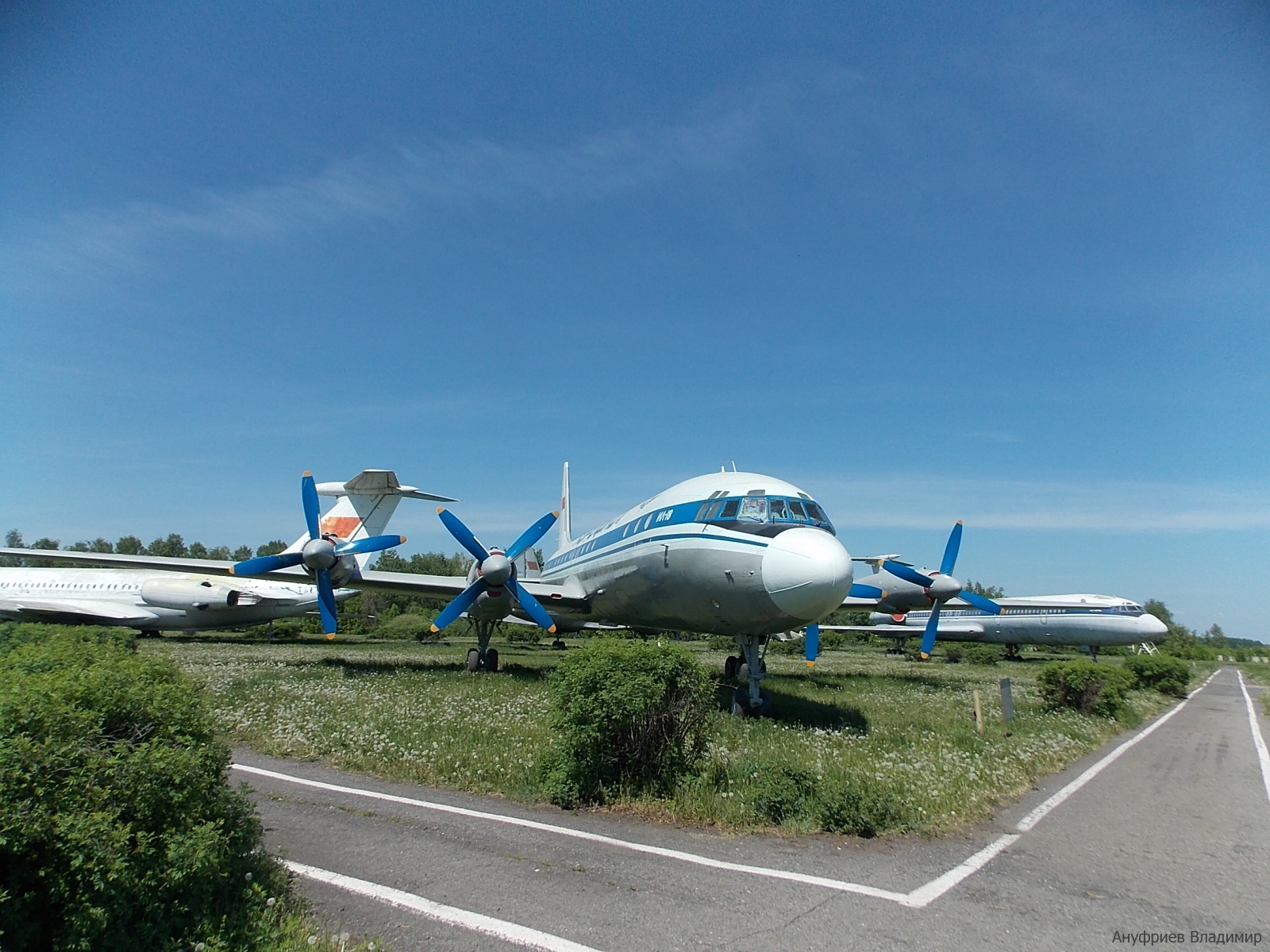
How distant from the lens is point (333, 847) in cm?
620

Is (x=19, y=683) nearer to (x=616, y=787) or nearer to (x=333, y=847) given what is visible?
(x=333, y=847)

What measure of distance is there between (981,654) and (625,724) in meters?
54.4

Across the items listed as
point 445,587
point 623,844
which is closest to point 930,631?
point 445,587

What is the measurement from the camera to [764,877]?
5.83 meters

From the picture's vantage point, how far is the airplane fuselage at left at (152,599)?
3588 centimetres

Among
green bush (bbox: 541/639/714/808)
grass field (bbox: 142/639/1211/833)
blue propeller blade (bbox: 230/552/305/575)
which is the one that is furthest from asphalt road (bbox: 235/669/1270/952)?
blue propeller blade (bbox: 230/552/305/575)

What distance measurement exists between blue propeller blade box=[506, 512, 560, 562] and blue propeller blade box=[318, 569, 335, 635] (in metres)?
4.71

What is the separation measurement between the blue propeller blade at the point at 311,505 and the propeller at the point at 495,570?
3518 mm

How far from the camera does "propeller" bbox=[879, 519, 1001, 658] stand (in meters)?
20.5

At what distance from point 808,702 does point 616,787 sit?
31.8 ft

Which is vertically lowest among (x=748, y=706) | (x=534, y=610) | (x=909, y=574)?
(x=748, y=706)

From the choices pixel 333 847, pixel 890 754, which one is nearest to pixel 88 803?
pixel 333 847

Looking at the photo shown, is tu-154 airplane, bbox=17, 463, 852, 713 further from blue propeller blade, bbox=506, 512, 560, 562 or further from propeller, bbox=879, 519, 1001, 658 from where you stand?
propeller, bbox=879, 519, 1001, 658

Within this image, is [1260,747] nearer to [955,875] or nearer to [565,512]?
[955,875]
